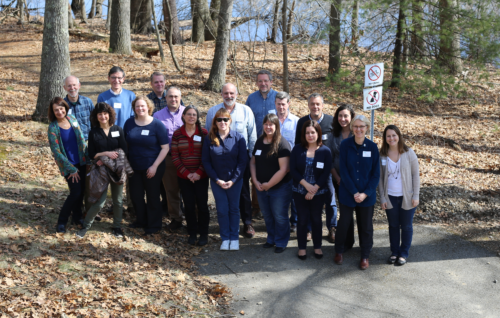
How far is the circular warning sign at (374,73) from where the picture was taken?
6.93 m

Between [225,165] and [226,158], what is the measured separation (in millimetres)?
107

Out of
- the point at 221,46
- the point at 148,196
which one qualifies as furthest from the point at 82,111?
the point at 221,46

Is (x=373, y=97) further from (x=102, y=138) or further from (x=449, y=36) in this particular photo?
(x=449, y=36)

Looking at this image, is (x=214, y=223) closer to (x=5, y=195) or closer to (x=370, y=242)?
(x=370, y=242)

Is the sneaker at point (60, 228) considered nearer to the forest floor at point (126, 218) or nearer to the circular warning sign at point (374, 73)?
the forest floor at point (126, 218)

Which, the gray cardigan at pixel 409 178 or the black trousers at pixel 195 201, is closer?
the gray cardigan at pixel 409 178

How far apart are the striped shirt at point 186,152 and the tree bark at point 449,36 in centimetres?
752

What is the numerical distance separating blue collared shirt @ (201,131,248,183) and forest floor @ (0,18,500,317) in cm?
121

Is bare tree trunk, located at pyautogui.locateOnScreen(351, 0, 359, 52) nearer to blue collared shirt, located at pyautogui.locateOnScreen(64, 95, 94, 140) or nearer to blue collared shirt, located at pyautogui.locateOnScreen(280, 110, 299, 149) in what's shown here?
blue collared shirt, located at pyautogui.locateOnScreen(280, 110, 299, 149)

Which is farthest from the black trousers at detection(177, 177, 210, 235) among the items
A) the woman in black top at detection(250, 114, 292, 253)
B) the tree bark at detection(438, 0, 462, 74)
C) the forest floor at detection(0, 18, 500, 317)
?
the tree bark at detection(438, 0, 462, 74)

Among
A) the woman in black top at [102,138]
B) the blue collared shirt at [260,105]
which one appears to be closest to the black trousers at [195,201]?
the woman in black top at [102,138]

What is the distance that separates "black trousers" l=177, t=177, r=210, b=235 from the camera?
6.11 meters

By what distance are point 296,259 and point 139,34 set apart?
67.0ft

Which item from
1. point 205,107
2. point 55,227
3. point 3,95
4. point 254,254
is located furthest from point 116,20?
point 254,254
